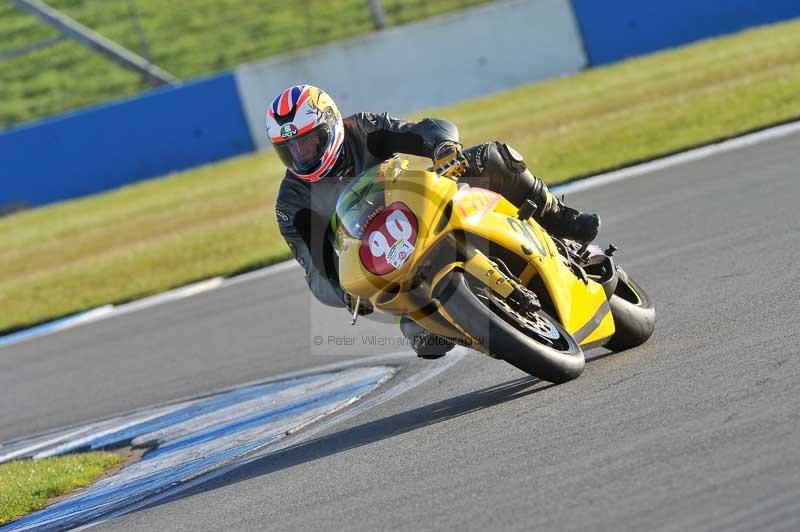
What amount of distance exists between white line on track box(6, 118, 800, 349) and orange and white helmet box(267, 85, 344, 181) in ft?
22.7

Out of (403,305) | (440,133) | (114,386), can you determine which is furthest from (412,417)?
(114,386)

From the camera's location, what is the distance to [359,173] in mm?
6746

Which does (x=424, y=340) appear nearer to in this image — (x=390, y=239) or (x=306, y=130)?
(x=390, y=239)

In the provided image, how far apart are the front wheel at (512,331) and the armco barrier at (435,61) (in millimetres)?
18140

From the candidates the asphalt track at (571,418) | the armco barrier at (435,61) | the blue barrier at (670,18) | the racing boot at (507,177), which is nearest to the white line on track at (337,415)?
the asphalt track at (571,418)

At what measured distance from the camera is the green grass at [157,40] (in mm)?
28641

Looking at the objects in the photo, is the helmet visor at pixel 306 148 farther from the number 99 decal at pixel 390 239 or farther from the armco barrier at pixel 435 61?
the armco barrier at pixel 435 61

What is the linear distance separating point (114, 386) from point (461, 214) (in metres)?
4.68

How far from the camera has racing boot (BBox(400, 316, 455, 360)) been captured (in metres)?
6.16

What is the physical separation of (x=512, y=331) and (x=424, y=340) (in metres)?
0.65

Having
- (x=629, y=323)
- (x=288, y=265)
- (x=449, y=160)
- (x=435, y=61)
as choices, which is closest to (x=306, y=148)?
(x=449, y=160)

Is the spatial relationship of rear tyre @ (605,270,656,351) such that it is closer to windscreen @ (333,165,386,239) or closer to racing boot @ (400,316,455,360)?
racing boot @ (400,316,455,360)

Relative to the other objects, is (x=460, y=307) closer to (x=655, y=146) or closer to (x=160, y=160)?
(x=655, y=146)

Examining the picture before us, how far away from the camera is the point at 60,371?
10.7 metres
